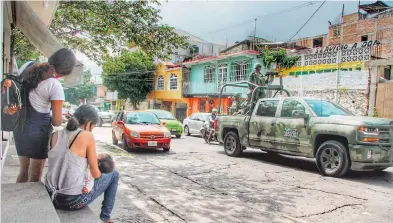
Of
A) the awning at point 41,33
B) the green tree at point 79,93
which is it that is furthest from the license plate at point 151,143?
the green tree at point 79,93

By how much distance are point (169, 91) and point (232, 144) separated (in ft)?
80.0

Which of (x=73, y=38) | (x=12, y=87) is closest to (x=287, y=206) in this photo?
(x=12, y=87)

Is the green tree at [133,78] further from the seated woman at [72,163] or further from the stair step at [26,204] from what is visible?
the seated woman at [72,163]

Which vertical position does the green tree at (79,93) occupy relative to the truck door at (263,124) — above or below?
above

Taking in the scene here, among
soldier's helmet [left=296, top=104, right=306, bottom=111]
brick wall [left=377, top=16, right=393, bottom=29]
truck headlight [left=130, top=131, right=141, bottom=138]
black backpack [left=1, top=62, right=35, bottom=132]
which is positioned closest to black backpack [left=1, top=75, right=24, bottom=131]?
black backpack [left=1, top=62, right=35, bottom=132]

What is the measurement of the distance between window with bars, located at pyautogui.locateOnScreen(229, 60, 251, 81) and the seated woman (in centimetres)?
2148

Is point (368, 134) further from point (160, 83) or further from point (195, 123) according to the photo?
point (160, 83)

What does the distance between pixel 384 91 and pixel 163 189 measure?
1331 centimetres

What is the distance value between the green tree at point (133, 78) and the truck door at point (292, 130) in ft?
88.1

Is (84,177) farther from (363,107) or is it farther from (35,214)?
(363,107)

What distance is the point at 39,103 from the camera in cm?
331

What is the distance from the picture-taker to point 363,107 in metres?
15.4

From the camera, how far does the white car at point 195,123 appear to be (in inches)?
668

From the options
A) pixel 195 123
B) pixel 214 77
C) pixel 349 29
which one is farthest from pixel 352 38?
pixel 195 123
